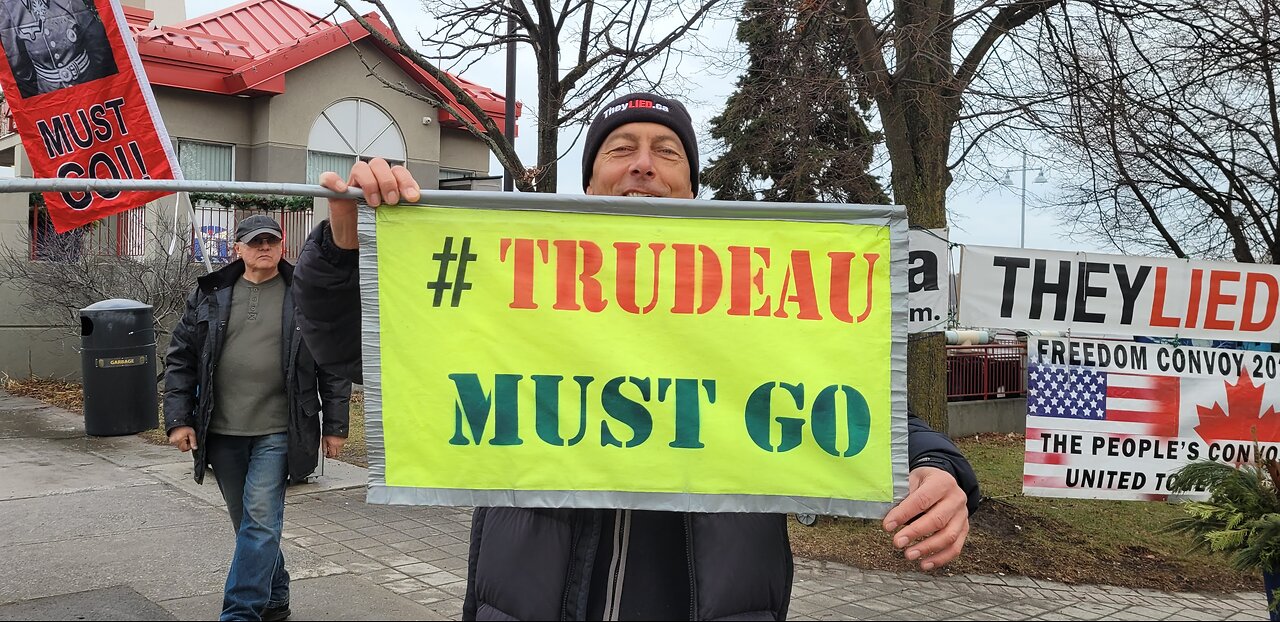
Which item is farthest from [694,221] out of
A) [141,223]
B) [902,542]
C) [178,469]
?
[141,223]

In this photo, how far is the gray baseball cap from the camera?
16.0ft

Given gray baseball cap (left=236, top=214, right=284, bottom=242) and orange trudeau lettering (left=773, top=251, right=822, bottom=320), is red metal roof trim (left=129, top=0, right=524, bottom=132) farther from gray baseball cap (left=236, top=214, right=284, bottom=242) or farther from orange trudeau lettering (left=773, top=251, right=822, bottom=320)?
orange trudeau lettering (left=773, top=251, right=822, bottom=320)

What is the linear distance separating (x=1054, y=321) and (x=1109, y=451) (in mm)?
993

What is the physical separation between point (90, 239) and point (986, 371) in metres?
14.3

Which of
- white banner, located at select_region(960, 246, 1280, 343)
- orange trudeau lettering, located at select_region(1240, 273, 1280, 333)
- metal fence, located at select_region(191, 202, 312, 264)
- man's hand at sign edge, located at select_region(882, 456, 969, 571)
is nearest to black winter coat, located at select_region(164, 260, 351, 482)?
man's hand at sign edge, located at select_region(882, 456, 969, 571)

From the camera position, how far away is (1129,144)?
9945mm

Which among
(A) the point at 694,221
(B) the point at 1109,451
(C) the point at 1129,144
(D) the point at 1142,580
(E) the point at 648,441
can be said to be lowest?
(D) the point at 1142,580

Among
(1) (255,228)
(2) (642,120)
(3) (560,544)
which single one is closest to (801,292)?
(2) (642,120)

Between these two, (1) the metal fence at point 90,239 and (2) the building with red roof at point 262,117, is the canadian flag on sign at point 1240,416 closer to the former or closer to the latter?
(2) the building with red roof at point 262,117

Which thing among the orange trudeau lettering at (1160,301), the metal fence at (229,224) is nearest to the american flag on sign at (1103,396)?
the orange trudeau lettering at (1160,301)

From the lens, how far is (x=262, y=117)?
62.1 feet

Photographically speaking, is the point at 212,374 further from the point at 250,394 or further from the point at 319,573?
the point at 319,573

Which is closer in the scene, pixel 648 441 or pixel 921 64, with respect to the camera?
pixel 648 441

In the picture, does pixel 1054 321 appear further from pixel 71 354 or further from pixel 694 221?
pixel 71 354
